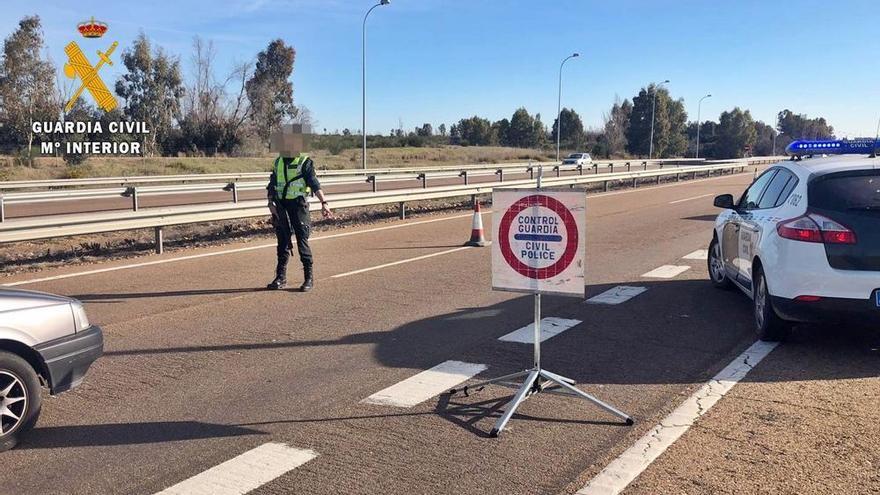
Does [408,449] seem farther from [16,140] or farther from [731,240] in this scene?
[16,140]

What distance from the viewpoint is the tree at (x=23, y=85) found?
44.8 meters

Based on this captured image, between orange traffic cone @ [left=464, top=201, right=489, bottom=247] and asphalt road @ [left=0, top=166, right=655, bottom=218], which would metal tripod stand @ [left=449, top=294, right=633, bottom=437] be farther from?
asphalt road @ [left=0, top=166, right=655, bottom=218]

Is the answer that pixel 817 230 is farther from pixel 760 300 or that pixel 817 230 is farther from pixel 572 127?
pixel 572 127

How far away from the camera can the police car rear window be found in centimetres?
602

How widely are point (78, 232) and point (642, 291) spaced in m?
8.30

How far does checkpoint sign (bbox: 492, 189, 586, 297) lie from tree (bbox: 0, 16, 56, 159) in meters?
46.7

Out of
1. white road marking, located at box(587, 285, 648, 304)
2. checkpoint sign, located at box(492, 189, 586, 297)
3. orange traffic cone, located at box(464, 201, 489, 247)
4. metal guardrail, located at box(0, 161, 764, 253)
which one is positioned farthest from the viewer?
orange traffic cone, located at box(464, 201, 489, 247)

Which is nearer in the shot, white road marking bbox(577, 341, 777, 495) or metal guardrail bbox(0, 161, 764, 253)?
white road marking bbox(577, 341, 777, 495)

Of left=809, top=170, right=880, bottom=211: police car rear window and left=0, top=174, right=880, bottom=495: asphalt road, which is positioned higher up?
left=809, top=170, right=880, bottom=211: police car rear window

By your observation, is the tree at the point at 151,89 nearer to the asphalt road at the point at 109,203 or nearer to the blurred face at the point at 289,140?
the asphalt road at the point at 109,203

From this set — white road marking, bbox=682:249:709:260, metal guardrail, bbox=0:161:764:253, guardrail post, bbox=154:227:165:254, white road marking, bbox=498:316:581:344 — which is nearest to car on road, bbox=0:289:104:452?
white road marking, bbox=498:316:581:344

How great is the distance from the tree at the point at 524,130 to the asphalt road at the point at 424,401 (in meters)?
107

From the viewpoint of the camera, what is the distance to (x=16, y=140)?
151 ft

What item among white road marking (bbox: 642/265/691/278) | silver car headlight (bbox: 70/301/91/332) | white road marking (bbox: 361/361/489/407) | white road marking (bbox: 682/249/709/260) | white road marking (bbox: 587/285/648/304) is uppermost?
silver car headlight (bbox: 70/301/91/332)
